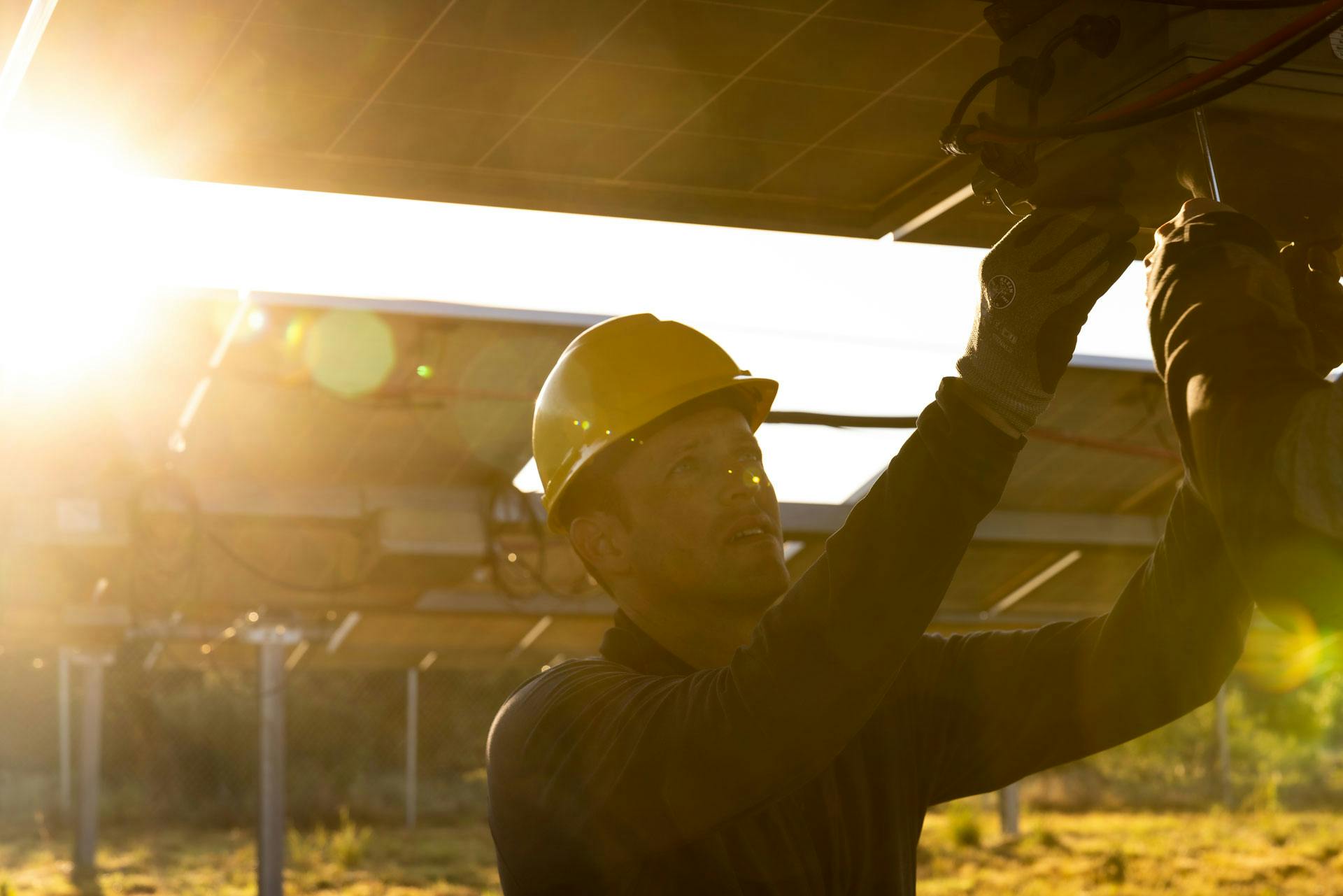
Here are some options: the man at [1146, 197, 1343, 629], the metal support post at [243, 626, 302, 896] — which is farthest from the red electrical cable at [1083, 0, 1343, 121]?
the metal support post at [243, 626, 302, 896]

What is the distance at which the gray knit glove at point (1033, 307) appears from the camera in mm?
2123

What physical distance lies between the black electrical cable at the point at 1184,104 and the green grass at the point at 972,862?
587 inches

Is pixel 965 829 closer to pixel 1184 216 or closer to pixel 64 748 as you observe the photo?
pixel 64 748

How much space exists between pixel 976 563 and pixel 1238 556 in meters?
12.7

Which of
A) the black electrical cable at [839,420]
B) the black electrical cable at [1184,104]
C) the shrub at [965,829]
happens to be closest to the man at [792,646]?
the black electrical cable at [1184,104]

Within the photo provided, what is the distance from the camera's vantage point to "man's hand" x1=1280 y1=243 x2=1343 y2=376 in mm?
2184

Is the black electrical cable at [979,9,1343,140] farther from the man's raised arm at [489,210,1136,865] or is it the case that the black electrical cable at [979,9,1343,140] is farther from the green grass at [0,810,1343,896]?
the green grass at [0,810,1343,896]

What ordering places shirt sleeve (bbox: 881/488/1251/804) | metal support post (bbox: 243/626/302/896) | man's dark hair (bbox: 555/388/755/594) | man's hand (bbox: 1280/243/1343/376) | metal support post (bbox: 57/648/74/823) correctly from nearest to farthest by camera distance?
man's hand (bbox: 1280/243/1343/376) < shirt sleeve (bbox: 881/488/1251/804) < man's dark hair (bbox: 555/388/755/594) < metal support post (bbox: 243/626/302/896) < metal support post (bbox: 57/648/74/823)

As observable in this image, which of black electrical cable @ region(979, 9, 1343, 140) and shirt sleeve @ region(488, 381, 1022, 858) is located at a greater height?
black electrical cable @ region(979, 9, 1343, 140)

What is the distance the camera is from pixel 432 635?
16.0m

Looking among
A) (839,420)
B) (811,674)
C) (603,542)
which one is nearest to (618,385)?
(603,542)

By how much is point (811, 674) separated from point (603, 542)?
1236mm

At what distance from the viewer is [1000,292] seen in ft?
7.09

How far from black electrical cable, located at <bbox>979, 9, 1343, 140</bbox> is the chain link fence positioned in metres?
24.2
